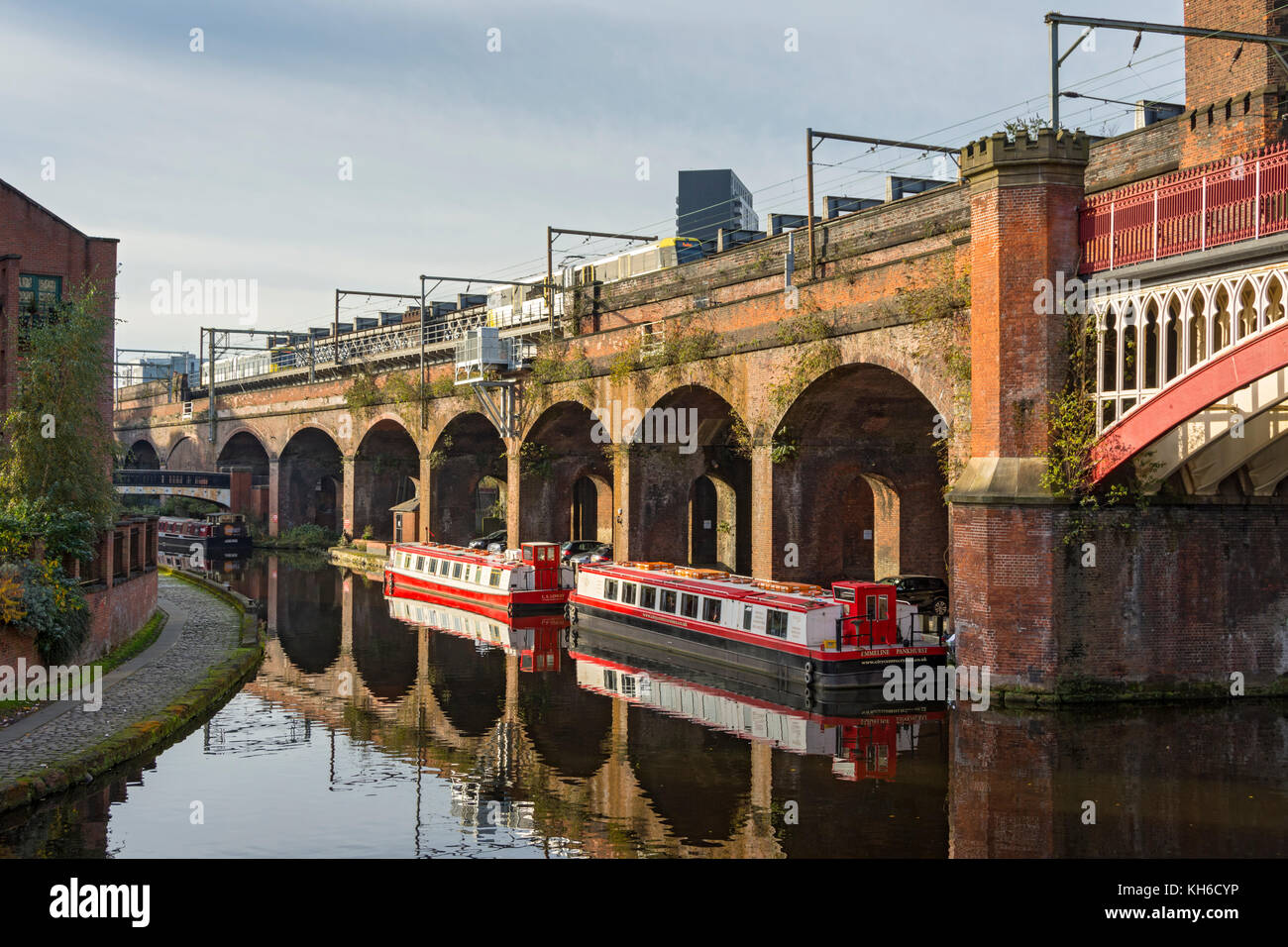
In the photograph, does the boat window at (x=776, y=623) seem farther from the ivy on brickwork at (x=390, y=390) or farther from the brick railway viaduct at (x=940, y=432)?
the ivy on brickwork at (x=390, y=390)

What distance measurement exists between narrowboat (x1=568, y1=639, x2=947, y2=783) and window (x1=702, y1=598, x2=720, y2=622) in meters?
1.38

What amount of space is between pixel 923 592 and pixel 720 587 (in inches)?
266

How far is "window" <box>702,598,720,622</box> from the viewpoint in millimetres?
23484

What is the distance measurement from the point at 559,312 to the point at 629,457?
1243 centimetres

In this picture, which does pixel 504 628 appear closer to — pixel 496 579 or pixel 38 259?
pixel 496 579

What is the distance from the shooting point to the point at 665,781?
15.1 meters

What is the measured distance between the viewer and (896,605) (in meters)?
21.1

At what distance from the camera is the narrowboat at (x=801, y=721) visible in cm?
1644

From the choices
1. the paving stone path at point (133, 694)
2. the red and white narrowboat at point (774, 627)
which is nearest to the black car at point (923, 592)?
the red and white narrowboat at point (774, 627)

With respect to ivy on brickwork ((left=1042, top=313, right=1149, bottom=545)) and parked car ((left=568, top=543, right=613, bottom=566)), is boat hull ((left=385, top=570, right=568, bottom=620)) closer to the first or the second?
parked car ((left=568, top=543, right=613, bottom=566))

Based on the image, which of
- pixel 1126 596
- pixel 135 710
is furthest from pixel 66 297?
pixel 1126 596

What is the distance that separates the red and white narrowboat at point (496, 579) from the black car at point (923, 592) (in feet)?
30.3

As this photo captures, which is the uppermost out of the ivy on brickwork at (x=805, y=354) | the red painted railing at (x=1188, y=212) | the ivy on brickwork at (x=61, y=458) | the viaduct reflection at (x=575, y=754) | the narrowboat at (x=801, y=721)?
the red painted railing at (x=1188, y=212)
